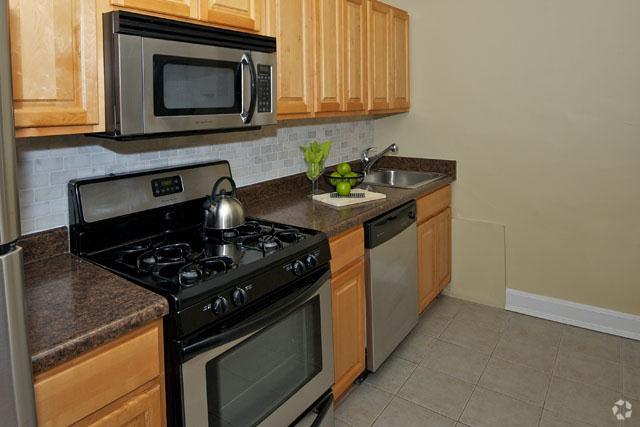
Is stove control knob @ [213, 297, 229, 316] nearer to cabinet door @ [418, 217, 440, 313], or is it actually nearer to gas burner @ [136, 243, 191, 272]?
gas burner @ [136, 243, 191, 272]

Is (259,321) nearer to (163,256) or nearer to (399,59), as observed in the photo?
(163,256)

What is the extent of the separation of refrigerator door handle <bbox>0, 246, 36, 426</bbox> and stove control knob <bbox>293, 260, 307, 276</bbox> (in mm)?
914

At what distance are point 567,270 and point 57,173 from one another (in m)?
2.84

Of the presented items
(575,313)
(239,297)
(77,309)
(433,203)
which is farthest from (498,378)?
(77,309)

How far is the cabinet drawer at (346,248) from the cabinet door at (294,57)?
2.06ft

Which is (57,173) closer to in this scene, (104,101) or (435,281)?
(104,101)

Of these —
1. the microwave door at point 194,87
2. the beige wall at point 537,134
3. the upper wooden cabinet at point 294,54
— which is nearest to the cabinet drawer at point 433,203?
the beige wall at point 537,134

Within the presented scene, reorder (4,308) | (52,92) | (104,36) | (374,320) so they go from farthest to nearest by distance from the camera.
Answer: (374,320)
(104,36)
(52,92)
(4,308)

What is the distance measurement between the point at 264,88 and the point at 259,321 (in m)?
0.96

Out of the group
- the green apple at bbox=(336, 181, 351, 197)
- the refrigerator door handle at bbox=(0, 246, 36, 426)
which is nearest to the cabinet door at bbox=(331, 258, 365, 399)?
the green apple at bbox=(336, 181, 351, 197)

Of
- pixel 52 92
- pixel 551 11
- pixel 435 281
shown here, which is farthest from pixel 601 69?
pixel 52 92

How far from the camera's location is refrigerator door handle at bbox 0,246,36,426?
0.80m

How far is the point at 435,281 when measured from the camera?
123 inches

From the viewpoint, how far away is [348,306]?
2.14m
